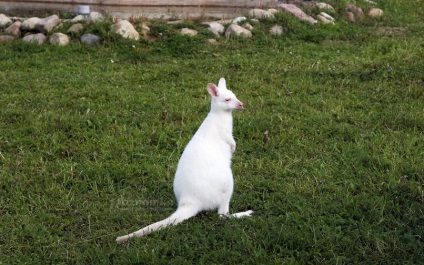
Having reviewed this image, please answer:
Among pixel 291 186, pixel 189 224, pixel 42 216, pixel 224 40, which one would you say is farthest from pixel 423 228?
pixel 224 40

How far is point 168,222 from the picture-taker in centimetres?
417

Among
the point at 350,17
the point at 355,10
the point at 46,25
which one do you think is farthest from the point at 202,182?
the point at 355,10

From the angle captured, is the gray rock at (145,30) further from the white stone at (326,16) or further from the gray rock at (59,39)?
the white stone at (326,16)

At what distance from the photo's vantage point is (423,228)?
4.14 m

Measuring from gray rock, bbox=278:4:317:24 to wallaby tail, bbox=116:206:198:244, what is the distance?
21.7ft

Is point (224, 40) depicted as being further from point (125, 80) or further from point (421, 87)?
point (421, 87)

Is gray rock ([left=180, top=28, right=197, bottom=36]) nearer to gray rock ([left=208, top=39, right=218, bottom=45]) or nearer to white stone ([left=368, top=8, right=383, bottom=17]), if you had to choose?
gray rock ([left=208, top=39, right=218, bottom=45])

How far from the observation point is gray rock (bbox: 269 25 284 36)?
965 cm

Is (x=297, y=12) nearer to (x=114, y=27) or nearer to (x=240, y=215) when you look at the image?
(x=114, y=27)

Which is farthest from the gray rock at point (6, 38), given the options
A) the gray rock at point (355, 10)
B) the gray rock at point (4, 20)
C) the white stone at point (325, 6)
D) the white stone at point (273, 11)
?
the gray rock at point (355, 10)

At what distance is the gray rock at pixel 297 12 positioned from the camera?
10254 millimetres

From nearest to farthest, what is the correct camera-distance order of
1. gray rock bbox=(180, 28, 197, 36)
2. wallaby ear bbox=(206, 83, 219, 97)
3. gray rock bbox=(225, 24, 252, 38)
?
wallaby ear bbox=(206, 83, 219, 97) < gray rock bbox=(180, 28, 197, 36) < gray rock bbox=(225, 24, 252, 38)

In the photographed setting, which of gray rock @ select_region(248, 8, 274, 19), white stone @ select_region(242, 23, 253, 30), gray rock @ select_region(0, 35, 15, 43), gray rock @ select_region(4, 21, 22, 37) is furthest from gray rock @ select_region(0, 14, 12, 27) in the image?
gray rock @ select_region(248, 8, 274, 19)

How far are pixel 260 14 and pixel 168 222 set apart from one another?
6.68 m
